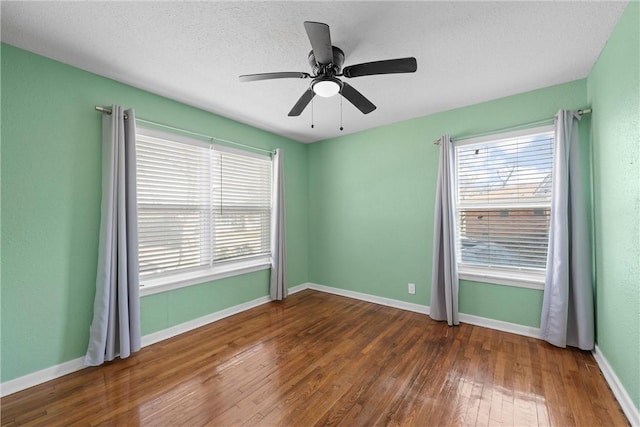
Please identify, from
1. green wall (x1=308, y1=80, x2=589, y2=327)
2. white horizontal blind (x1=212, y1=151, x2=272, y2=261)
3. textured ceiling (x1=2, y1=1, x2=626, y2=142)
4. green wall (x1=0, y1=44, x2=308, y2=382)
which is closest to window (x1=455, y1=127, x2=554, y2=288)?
green wall (x1=308, y1=80, x2=589, y2=327)

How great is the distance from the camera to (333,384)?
204 cm

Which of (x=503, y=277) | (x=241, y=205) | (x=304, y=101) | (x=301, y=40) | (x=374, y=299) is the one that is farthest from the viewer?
(x=374, y=299)

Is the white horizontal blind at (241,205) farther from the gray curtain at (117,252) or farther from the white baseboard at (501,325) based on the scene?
the white baseboard at (501,325)

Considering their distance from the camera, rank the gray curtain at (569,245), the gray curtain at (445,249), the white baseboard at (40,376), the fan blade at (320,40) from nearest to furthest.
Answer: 1. the fan blade at (320,40)
2. the white baseboard at (40,376)
3. the gray curtain at (569,245)
4. the gray curtain at (445,249)

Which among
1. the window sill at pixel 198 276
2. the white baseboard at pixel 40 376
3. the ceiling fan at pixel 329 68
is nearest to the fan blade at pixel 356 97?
the ceiling fan at pixel 329 68

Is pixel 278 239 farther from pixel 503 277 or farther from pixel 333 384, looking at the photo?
pixel 503 277

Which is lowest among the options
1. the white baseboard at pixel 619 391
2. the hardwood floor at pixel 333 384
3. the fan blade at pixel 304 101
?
the hardwood floor at pixel 333 384

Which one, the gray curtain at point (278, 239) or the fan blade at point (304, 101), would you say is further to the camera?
the gray curtain at point (278, 239)

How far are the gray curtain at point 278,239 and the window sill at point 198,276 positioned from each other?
0.16 metres

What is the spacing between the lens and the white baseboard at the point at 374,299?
3.51 m

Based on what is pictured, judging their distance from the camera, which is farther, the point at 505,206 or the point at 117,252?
the point at 505,206

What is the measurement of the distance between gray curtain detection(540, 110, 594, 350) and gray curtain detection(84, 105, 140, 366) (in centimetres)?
394

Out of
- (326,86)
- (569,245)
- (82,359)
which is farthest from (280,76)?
(569,245)

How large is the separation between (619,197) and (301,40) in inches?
99.8
